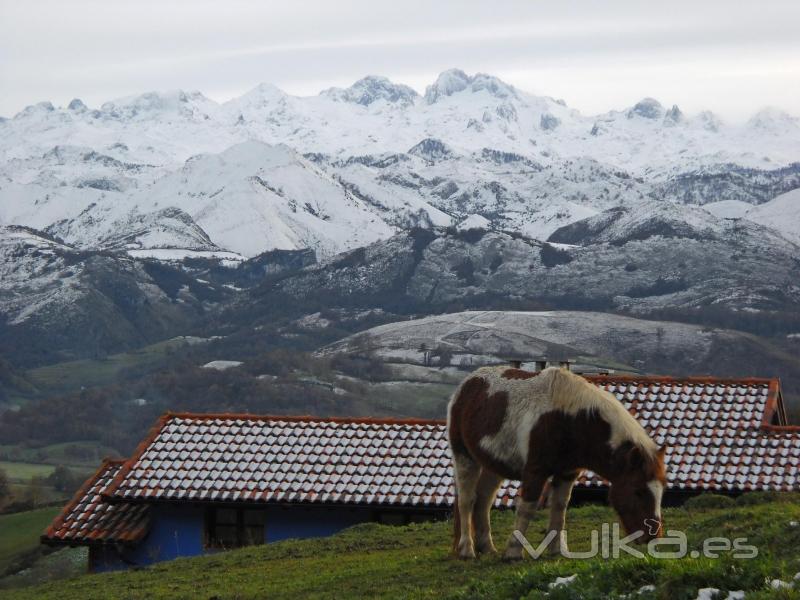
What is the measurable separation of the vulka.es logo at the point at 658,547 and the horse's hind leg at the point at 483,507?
3.06 feet

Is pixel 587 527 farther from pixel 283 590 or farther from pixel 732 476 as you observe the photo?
pixel 732 476

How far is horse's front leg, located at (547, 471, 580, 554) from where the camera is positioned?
1655cm

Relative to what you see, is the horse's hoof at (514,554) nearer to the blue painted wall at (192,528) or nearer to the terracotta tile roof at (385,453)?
the terracotta tile roof at (385,453)

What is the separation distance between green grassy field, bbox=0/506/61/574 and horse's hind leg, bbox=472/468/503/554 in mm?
52364

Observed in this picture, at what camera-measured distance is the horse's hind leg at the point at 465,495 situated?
17.5 meters

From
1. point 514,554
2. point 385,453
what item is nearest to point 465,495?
point 514,554

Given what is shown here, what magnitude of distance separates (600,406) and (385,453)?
1524 cm

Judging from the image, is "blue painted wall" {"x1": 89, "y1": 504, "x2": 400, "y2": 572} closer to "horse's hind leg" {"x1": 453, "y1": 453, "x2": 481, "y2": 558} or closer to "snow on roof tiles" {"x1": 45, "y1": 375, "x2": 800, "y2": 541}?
"snow on roof tiles" {"x1": 45, "y1": 375, "x2": 800, "y2": 541}

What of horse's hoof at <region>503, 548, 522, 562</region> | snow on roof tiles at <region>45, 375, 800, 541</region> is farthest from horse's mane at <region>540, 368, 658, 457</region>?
snow on roof tiles at <region>45, 375, 800, 541</region>

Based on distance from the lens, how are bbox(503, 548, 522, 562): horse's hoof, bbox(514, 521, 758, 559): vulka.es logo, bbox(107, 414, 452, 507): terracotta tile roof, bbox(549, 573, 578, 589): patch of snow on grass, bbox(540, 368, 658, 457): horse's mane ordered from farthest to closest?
bbox(107, 414, 452, 507): terracotta tile roof, bbox(503, 548, 522, 562): horse's hoof, bbox(540, 368, 658, 457): horse's mane, bbox(514, 521, 758, 559): vulka.es logo, bbox(549, 573, 578, 589): patch of snow on grass

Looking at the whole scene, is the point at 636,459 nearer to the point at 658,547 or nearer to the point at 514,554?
the point at 658,547

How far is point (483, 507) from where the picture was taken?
17688 mm

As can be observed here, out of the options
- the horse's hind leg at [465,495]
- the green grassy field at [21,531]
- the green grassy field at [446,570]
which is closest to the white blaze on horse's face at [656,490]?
the green grassy field at [446,570]

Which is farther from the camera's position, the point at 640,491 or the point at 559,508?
the point at 559,508
